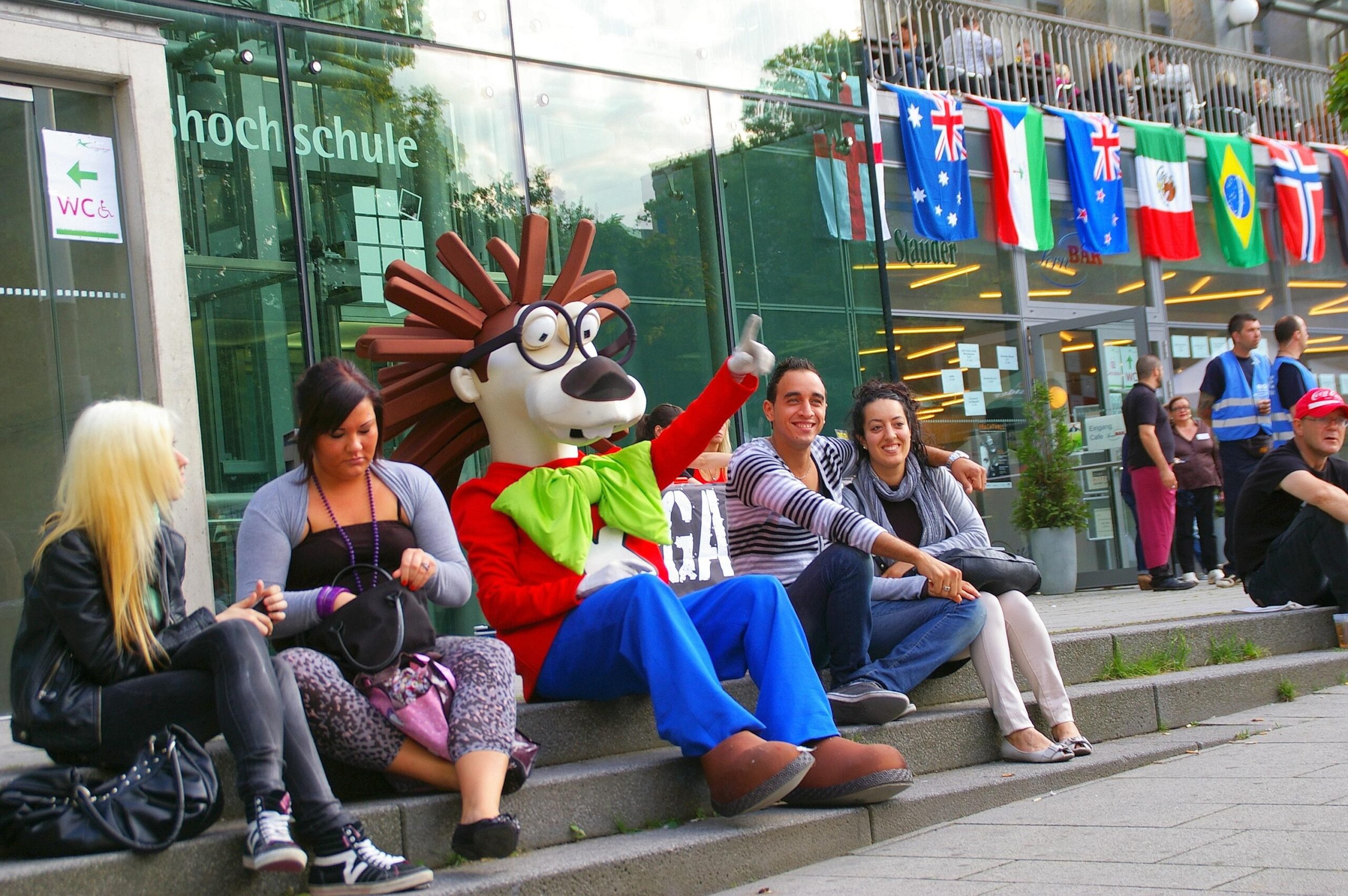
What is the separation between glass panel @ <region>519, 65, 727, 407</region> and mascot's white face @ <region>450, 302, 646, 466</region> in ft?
11.5

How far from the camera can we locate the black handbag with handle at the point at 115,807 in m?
3.19

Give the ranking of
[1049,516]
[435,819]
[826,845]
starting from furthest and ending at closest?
[1049,516] < [826,845] < [435,819]

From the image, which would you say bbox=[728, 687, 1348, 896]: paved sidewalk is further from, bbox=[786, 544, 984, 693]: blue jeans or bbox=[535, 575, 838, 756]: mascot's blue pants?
bbox=[786, 544, 984, 693]: blue jeans

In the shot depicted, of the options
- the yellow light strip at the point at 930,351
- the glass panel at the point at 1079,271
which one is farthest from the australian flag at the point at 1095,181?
the yellow light strip at the point at 930,351

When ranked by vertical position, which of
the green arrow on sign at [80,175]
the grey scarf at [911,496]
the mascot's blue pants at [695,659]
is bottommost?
the mascot's blue pants at [695,659]

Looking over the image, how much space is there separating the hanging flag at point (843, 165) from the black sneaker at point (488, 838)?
7.12m

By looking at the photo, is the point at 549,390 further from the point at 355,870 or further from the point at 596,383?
the point at 355,870

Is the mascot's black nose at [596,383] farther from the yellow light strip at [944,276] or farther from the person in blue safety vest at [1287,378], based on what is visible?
the yellow light strip at [944,276]

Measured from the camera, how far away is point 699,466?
6.88 m

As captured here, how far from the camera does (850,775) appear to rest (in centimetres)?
397

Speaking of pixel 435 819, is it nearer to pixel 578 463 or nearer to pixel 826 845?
pixel 826 845

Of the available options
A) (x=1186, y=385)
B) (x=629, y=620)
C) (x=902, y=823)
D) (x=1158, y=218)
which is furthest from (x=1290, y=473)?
(x=1158, y=218)

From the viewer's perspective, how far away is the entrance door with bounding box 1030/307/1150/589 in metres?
11.3

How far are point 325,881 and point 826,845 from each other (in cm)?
147
